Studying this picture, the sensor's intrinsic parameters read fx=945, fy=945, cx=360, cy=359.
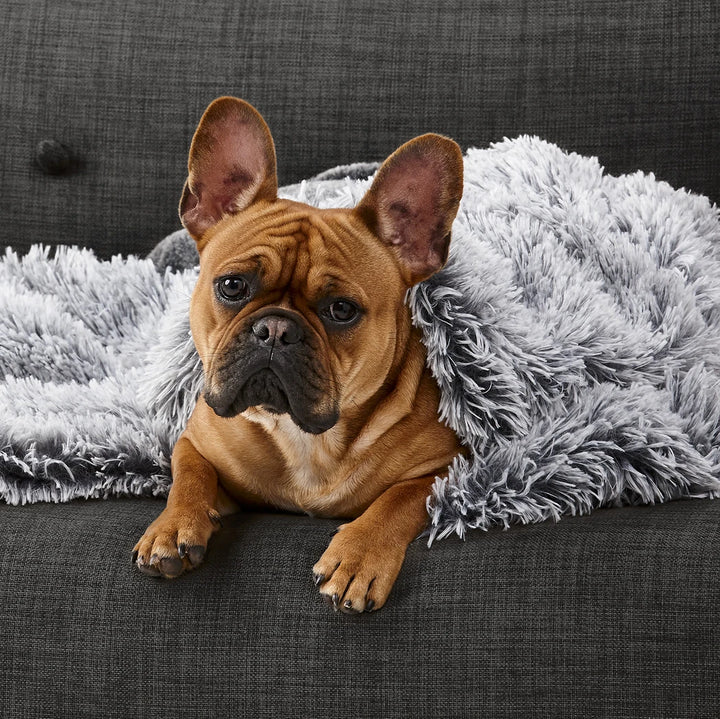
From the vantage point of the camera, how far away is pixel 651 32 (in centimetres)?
197

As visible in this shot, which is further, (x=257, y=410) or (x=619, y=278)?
(x=619, y=278)

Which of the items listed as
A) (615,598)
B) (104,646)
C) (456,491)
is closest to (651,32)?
(456,491)

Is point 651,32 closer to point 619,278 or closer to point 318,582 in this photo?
point 619,278

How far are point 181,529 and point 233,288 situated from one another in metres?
0.32

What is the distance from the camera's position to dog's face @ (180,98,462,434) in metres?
1.20

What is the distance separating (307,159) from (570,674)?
52.4 inches

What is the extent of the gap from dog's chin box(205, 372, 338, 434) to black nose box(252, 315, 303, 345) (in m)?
0.05

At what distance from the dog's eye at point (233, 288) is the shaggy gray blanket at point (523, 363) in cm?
26

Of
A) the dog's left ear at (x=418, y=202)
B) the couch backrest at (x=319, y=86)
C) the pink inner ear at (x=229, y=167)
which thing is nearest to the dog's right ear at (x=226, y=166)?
the pink inner ear at (x=229, y=167)

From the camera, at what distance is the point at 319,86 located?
6.77ft

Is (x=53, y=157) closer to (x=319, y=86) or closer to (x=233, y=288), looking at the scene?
(x=319, y=86)

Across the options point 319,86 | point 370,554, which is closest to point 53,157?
point 319,86

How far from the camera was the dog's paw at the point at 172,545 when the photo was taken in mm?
1137

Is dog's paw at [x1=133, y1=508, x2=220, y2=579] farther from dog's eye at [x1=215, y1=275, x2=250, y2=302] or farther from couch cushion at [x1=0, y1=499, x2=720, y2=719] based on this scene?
dog's eye at [x1=215, y1=275, x2=250, y2=302]
